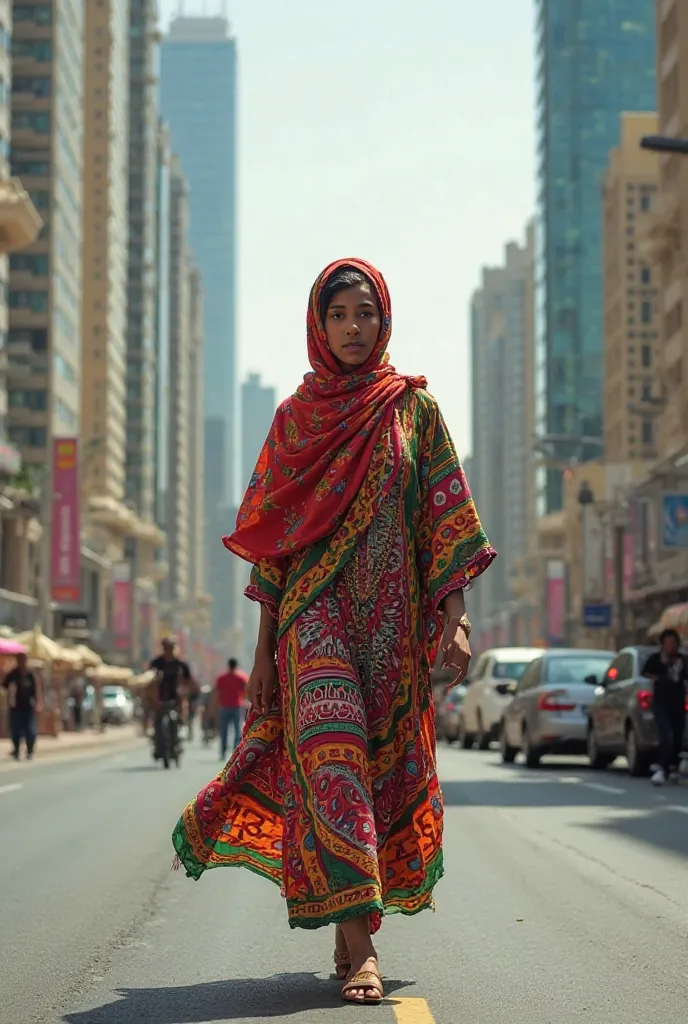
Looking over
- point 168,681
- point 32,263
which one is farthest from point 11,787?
point 32,263

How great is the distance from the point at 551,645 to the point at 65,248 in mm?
31952

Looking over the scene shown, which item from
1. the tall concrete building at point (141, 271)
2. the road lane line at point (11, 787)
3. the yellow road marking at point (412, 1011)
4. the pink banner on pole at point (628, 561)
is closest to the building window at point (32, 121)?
the pink banner on pole at point (628, 561)

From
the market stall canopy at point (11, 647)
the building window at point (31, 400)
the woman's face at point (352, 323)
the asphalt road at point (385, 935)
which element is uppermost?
the building window at point (31, 400)

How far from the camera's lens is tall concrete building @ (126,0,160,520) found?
155m

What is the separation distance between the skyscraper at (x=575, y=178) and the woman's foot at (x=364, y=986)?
143694 millimetres

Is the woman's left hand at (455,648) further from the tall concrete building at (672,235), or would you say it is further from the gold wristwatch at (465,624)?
the tall concrete building at (672,235)

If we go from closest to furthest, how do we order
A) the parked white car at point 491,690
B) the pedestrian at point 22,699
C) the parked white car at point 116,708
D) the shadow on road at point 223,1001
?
1. the shadow on road at point 223,1001
2. the pedestrian at point 22,699
3. the parked white car at point 491,690
4. the parked white car at point 116,708

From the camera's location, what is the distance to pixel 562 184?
6383 inches

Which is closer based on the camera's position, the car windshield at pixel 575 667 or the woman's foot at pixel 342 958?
the woman's foot at pixel 342 958

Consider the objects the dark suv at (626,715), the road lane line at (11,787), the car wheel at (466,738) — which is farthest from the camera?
the car wheel at (466,738)

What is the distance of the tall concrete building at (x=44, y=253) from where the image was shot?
9412 centimetres

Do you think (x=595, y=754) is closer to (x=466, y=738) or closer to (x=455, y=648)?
(x=466, y=738)

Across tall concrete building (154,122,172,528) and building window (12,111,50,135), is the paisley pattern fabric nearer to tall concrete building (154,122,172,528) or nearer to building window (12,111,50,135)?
building window (12,111,50,135)

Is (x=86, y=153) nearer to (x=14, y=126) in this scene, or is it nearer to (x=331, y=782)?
(x=14, y=126)
